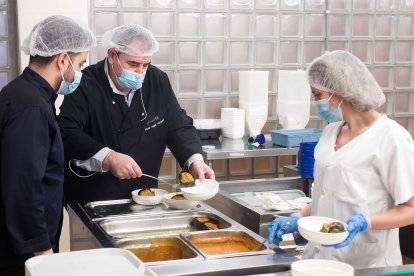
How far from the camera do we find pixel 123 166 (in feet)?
8.63

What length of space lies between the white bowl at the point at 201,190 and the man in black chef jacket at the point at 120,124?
149mm

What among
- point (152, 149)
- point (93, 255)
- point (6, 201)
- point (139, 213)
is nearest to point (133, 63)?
point (152, 149)

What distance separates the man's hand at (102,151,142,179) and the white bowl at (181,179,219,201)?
0.78ft

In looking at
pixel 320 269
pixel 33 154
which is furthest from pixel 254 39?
pixel 320 269

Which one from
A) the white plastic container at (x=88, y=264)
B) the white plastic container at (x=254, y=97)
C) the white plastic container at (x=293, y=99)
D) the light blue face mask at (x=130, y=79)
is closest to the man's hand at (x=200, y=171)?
the light blue face mask at (x=130, y=79)

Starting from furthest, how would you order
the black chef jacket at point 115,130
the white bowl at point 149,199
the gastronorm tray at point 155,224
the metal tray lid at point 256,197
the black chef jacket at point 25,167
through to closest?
1. the metal tray lid at point 256,197
2. the black chef jacket at point 115,130
3. the white bowl at point 149,199
4. the gastronorm tray at point 155,224
5. the black chef jacket at point 25,167

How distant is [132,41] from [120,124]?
418mm

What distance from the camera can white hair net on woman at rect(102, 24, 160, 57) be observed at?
289 cm

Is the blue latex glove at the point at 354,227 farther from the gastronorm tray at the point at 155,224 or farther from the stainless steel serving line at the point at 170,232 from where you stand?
the gastronorm tray at the point at 155,224

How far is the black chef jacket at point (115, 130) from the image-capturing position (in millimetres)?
2904

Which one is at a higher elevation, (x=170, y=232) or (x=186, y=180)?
(x=186, y=180)

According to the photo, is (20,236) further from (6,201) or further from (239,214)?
(239,214)

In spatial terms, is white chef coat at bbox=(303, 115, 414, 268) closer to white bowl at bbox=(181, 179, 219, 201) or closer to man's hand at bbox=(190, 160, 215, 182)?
white bowl at bbox=(181, 179, 219, 201)

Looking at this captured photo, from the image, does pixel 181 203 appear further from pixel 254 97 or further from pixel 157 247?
pixel 254 97
